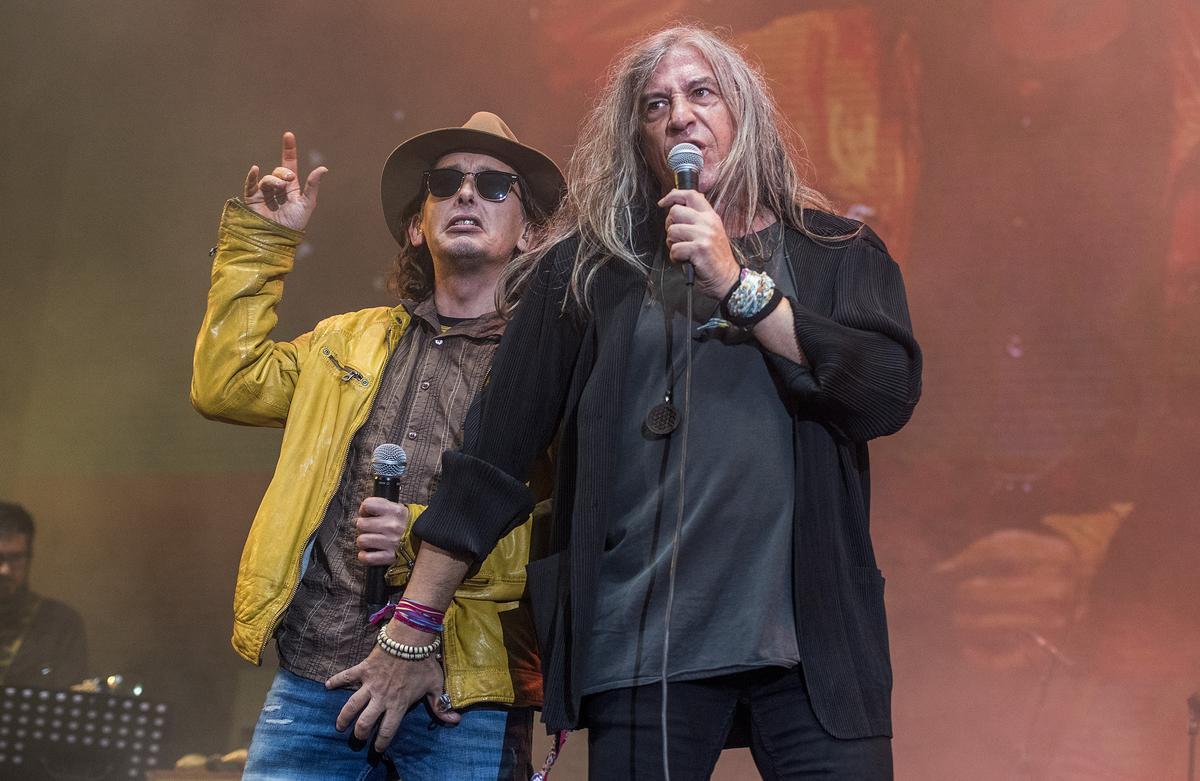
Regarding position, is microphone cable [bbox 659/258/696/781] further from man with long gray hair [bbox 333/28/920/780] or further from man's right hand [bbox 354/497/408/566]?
man's right hand [bbox 354/497/408/566]

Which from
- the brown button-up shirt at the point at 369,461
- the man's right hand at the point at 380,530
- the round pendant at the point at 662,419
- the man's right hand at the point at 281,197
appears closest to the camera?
the round pendant at the point at 662,419

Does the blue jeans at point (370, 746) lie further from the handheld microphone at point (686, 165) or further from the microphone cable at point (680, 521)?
the handheld microphone at point (686, 165)

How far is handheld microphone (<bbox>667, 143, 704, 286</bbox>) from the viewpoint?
1328mm

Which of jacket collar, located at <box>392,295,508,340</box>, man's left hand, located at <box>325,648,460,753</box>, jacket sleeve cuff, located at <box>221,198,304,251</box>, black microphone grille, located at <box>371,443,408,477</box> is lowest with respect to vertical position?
man's left hand, located at <box>325,648,460,753</box>

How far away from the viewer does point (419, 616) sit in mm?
1504

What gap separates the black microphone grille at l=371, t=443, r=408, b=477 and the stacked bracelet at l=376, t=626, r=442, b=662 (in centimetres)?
28

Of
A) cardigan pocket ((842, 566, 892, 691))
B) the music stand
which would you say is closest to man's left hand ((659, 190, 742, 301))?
cardigan pocket ((842, 566, 892, 691))

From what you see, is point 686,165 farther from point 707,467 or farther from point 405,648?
point 405,648

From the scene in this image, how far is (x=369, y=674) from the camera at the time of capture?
1614mm

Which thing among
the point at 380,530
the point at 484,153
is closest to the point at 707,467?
the point at 380,530

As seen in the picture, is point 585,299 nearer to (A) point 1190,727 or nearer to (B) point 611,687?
(B) point 611,687

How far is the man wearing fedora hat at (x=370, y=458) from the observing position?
1736 mm

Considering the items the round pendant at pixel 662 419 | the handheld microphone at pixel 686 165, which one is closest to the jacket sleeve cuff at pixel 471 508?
the round pendant at pixel 662 419

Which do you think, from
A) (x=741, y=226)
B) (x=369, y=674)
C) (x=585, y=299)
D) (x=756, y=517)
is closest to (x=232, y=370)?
(x=369, y=674)
